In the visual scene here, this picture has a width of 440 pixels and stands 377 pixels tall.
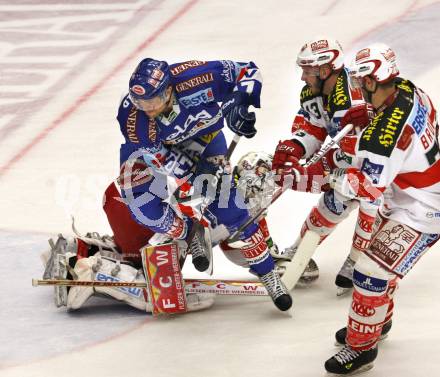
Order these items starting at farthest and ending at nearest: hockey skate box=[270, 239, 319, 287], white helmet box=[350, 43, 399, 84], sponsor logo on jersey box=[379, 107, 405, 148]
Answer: hockey skate box=[270, 239, 319, 287] → white helmet box=[350, 43, 399, 84] → sponsor logo on jersey box=[379, 107, 405, 148]

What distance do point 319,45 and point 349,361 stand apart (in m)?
1.77

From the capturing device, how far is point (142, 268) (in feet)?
A: 23.3

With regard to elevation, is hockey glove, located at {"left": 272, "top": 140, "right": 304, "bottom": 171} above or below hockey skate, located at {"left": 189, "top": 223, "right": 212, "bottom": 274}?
above

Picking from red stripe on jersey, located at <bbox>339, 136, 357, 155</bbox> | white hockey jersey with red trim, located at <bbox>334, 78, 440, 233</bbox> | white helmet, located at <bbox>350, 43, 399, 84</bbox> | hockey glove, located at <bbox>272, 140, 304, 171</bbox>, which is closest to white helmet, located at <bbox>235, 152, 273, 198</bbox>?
hockey glove, located at <bbox>272, 140, 304, 171</bbox>

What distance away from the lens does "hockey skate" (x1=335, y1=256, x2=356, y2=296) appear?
6969 mm

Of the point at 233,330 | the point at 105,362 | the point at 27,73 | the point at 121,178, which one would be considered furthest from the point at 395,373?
the point at 27,73

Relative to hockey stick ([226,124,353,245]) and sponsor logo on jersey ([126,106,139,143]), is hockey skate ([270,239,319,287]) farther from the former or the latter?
sponsor logo on jersey ([126,106,139,143])

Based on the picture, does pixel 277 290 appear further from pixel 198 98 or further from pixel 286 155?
pixel 198 98

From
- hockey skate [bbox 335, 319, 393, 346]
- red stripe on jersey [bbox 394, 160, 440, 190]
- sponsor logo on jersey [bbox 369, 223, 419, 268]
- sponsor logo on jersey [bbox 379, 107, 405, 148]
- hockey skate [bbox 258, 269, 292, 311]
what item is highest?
sponsor logo on jersey [bbox 379, 107, 405, 148]

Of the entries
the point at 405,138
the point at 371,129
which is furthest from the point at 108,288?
the point at 405,138

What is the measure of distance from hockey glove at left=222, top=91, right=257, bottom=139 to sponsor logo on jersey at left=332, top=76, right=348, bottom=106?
0.46m

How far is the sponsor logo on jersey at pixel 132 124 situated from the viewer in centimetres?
661

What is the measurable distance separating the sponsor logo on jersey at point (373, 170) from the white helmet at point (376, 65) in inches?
14.7

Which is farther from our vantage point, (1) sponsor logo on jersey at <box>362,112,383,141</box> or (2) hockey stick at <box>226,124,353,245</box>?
(2) hockey stick at <box>226,124,353,245</box>
